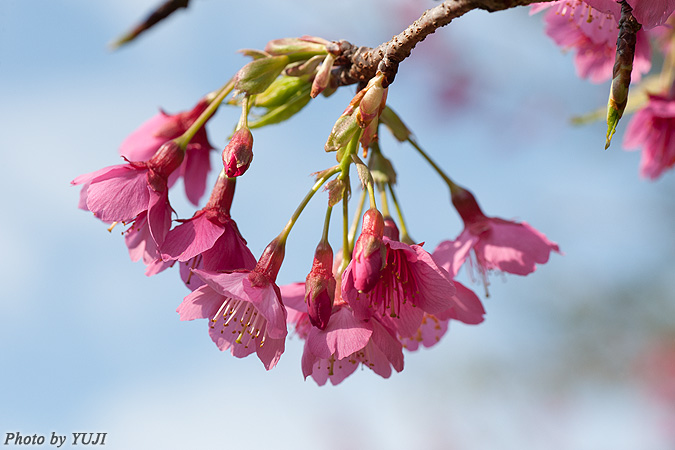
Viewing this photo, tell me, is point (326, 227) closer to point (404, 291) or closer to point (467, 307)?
point (404, 291)

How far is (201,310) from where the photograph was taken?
1325mm

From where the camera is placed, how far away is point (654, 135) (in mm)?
2098

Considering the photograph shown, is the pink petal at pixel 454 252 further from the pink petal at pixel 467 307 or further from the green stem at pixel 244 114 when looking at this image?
the green stem at pixel 244 114

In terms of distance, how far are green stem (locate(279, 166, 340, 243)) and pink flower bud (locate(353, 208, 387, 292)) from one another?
0.40 ft

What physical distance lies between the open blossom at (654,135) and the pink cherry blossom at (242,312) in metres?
1.54

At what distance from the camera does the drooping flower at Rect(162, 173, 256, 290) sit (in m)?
1.25

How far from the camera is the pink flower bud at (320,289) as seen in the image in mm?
1247

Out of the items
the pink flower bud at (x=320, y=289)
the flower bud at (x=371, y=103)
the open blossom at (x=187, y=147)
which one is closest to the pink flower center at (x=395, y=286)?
the pink flower bud at (x=320, y=289)

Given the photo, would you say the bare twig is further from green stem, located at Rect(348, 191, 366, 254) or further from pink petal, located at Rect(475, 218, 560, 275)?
pink petal, located at Rect(475, 218, 560, 275)

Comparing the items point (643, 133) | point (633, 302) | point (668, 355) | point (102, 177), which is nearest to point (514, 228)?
point (643, 133)

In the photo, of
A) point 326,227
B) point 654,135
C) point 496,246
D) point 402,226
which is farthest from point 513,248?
point 654,135

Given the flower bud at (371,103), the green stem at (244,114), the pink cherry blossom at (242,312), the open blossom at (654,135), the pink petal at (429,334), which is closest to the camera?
the flower bud at (371,103)

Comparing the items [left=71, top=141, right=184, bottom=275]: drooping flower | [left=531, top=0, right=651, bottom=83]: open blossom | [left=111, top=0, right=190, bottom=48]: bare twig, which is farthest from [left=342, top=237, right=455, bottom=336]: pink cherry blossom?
[left=111, top=0, right=190, bottom=48]: bare twig

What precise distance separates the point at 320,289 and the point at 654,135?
A: 1.49 meters
